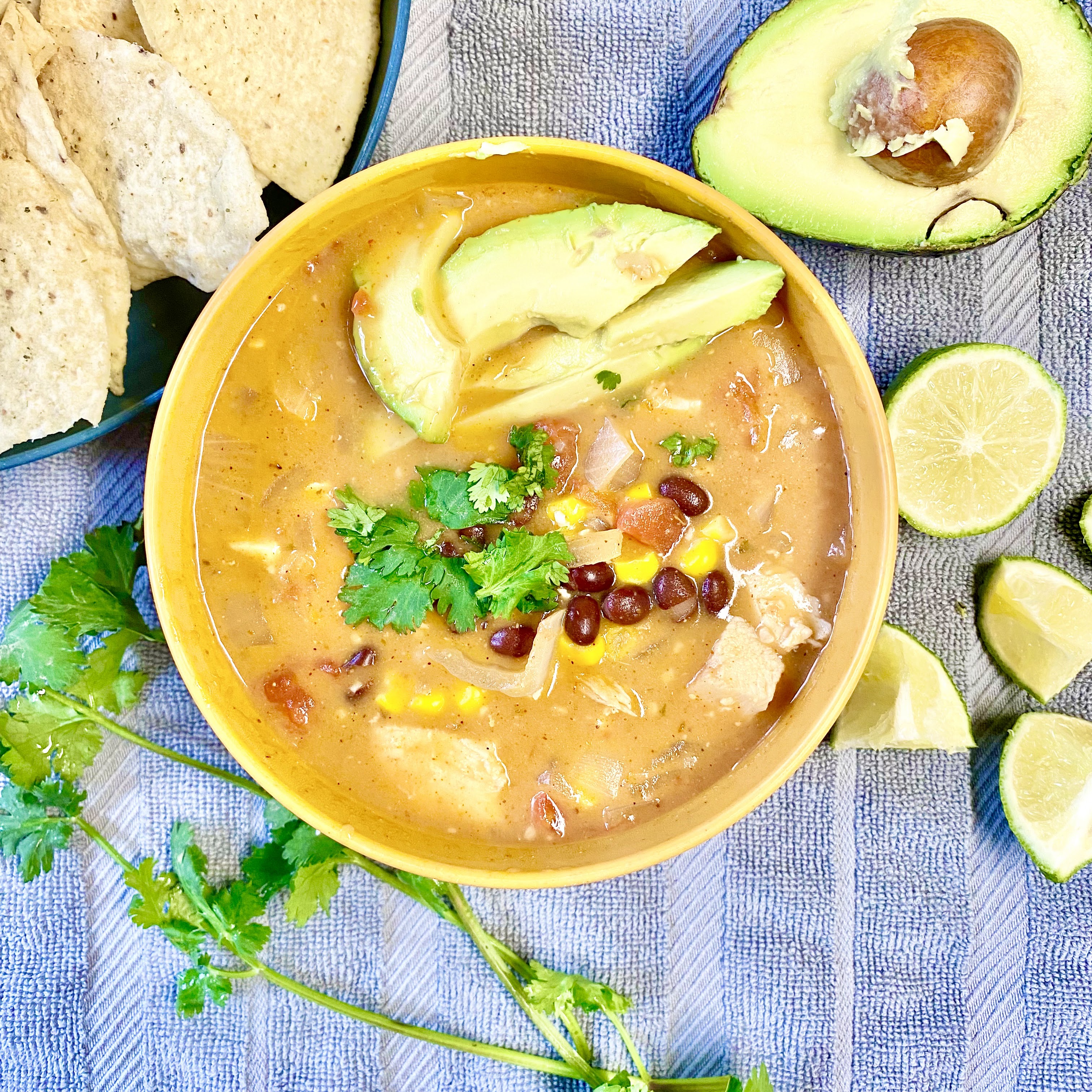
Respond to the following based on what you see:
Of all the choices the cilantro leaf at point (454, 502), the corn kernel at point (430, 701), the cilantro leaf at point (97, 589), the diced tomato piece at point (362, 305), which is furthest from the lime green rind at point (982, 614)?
the cilantro leaf at point (97, 589)

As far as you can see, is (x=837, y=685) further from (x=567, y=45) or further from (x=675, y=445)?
(x=567, y=45)

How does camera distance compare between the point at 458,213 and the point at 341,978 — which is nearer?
the point at 458,213

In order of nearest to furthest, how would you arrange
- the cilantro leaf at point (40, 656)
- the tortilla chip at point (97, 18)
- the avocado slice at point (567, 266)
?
1. the avocado slice at point (567, 266)
2. the tortilla chip at point (97, 18)
3. the cilantro leaf at point (40, 656)

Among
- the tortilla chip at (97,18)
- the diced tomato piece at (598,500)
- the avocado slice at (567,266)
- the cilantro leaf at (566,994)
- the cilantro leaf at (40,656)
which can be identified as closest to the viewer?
the avocado slice at (567,266)

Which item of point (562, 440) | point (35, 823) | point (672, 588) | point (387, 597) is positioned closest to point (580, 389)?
point (562, 440)

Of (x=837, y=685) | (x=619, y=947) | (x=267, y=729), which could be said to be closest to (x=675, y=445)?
(x=837, y=685)

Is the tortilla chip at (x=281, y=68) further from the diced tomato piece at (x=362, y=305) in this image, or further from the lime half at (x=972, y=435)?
the lime half at (x=972, y=435)
